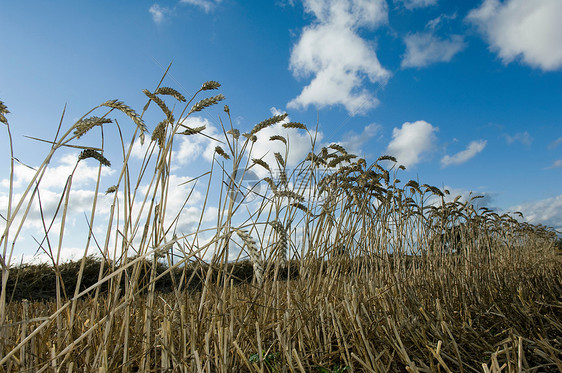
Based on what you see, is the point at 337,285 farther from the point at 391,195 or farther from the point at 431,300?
the point at 391,195

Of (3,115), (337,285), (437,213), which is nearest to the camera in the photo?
(3,115)

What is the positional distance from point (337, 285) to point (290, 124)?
3.74 ft

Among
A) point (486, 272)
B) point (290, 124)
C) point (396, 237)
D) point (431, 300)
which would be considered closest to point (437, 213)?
point (486, 272)

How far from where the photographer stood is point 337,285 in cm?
235

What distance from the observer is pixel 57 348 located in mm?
1321

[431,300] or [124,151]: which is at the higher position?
[124,151]

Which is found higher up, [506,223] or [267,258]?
[506,223]

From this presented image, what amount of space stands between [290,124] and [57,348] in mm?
1789

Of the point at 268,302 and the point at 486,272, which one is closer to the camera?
the point at 268,302

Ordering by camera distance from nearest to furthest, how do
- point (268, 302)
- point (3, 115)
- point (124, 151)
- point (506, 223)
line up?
1. point (3, 115)
2. point (124, 151)
3. point (268, 302)
4. point (506, 223)

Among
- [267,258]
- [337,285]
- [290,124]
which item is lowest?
[337,285]

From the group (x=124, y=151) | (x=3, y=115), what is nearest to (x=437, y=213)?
(x=124, y=151)

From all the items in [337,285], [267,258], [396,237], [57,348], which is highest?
[396,237]

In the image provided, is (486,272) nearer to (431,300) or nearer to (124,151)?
(431,300)
